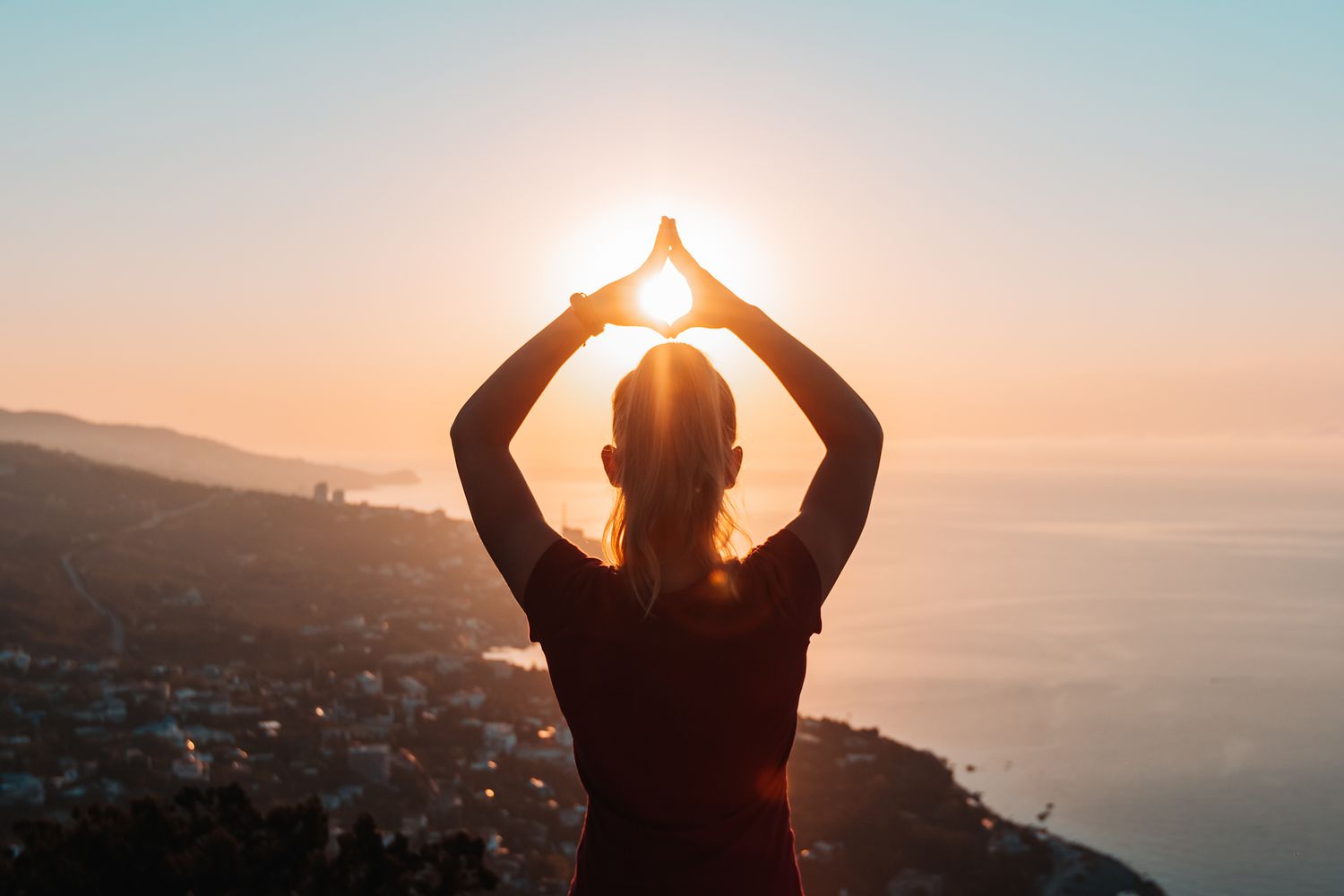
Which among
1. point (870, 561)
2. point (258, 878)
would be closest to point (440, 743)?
point (258, 878)

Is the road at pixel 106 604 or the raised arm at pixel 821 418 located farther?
the road at pixel 106 604

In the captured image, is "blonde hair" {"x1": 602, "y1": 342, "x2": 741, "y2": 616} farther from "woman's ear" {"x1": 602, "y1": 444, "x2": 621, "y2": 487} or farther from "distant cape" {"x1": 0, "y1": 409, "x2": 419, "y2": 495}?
"distant cape" {"x1": 0, "y1": 409, "x2": 419, "y2": 495}

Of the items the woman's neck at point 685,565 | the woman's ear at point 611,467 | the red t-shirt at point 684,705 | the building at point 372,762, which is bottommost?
the building at point 372,762

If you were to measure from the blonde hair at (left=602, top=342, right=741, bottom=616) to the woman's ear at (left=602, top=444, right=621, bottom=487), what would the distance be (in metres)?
0.03

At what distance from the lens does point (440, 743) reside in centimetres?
2831

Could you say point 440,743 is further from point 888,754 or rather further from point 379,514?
point 379,514

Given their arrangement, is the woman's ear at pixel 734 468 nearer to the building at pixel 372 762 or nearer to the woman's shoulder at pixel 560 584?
the woman's shoulder at pixel 560 584

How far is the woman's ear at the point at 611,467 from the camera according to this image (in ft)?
4.30

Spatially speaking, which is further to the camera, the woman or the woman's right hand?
the woman's right hand

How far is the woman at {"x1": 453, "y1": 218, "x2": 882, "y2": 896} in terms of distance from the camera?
125cm

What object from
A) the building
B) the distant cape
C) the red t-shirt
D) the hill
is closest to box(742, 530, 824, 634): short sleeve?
the red t-shirt

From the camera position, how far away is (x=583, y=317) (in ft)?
4.78

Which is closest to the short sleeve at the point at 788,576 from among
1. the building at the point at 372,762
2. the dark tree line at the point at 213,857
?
the dark tree line at the point at 213,857

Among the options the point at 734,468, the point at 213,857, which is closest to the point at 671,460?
the point at 734,468
